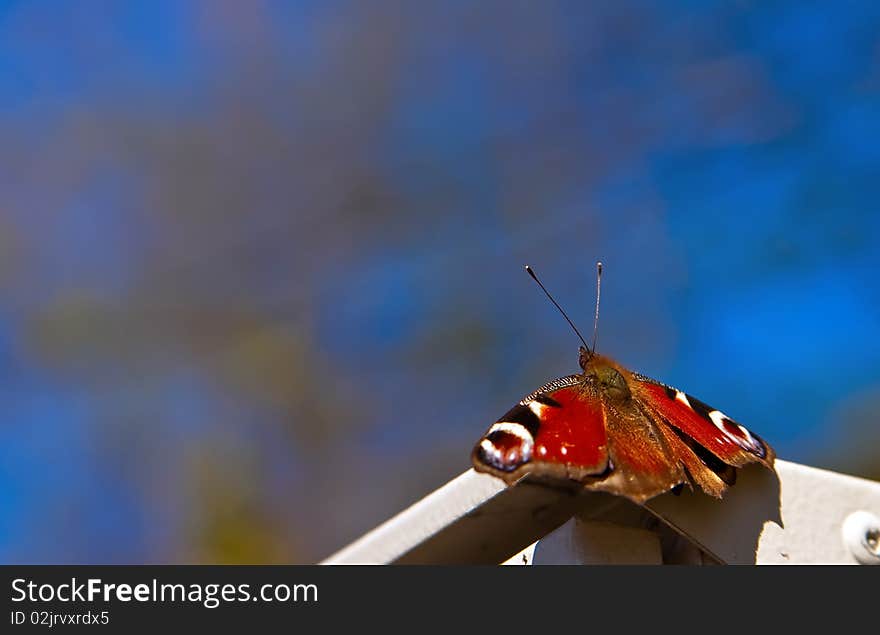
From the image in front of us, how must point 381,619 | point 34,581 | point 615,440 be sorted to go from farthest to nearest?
point 615,440, point 34,581, point 381,619

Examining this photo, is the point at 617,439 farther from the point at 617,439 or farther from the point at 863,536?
the point at 863,536

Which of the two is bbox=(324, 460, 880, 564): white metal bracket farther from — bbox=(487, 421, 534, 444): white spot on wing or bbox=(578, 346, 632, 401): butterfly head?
bbox=(578, 346, 632, 401): butterfly head

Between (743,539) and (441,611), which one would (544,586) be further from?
(743,539)

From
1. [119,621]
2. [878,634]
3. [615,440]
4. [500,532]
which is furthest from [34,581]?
[878,634]

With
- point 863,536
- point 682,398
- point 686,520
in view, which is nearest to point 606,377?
point 682,398

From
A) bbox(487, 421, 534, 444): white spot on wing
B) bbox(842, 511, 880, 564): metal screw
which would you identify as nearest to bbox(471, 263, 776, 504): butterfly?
bbox(487, 421, 534, 444): white spot on wing

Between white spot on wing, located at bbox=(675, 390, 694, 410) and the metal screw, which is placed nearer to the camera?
the metal screw

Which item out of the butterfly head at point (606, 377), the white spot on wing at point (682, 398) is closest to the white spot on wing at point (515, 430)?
the butterfly head at point (606, 377)
